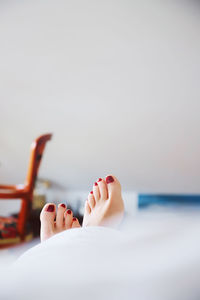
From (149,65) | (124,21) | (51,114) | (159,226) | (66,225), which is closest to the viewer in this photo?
(159,226)

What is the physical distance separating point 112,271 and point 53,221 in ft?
1.76

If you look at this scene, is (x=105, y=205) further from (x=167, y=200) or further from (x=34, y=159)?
(x=167, y=200)

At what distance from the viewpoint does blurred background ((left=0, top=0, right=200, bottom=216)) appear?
1271 mm

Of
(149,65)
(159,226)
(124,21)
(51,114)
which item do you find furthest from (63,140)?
(159,226)

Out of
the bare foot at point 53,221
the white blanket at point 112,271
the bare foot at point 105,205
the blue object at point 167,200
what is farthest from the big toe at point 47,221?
the blue object at point 167,200

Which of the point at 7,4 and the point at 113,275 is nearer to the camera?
the point at 113,275

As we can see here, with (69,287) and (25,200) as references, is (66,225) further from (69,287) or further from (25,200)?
(69,287)

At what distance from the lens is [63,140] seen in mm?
1932

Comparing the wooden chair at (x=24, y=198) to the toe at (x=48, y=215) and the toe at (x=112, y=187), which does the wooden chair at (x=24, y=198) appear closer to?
the toe at (x=48, y=215)

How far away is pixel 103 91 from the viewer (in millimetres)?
1676

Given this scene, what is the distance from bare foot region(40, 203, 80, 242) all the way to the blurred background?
0.85 metres

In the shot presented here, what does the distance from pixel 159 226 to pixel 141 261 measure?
0.37 feet

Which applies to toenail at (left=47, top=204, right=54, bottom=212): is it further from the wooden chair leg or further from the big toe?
the wooden chair leg

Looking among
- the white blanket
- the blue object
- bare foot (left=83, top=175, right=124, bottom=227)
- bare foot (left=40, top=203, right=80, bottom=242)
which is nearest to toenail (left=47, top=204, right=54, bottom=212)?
bare foot (left=40, top=203, right=80, bottom=242)
